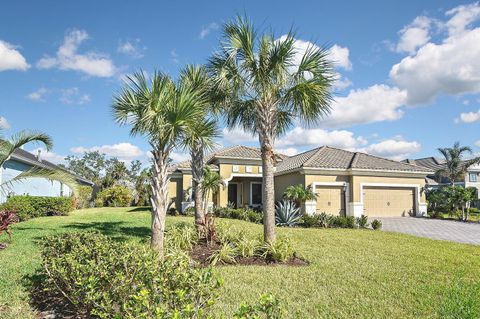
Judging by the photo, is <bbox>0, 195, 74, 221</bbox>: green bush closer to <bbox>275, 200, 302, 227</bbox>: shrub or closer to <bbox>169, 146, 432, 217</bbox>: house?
<bbox>169, 146, 432, 217</bbox>: house

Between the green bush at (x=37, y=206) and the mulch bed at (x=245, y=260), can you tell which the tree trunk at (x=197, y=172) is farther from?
the green bush at (x=37, y=206)

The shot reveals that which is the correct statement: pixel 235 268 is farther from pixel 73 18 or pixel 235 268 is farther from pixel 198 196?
pixel 73 18

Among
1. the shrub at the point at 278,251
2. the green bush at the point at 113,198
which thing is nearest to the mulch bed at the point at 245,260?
the shrub at the point at 278,251

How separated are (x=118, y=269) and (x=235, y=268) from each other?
4018 mm

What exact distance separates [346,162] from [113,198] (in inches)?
948

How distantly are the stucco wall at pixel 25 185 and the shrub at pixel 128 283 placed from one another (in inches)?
534

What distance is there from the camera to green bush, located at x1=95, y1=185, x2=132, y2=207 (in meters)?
35.9

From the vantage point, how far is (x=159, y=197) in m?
8.76

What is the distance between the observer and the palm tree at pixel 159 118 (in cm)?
855

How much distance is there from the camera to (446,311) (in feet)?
15.7

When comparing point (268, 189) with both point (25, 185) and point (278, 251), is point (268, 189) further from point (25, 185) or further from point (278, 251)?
point (25, 185)

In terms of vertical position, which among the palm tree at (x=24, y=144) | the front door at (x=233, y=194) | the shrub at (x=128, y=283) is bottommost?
the shrub at (x=128, y=283)

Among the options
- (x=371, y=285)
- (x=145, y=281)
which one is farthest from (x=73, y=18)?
(x=371, y=285)

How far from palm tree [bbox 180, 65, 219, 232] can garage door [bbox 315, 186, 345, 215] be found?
1244 cm
